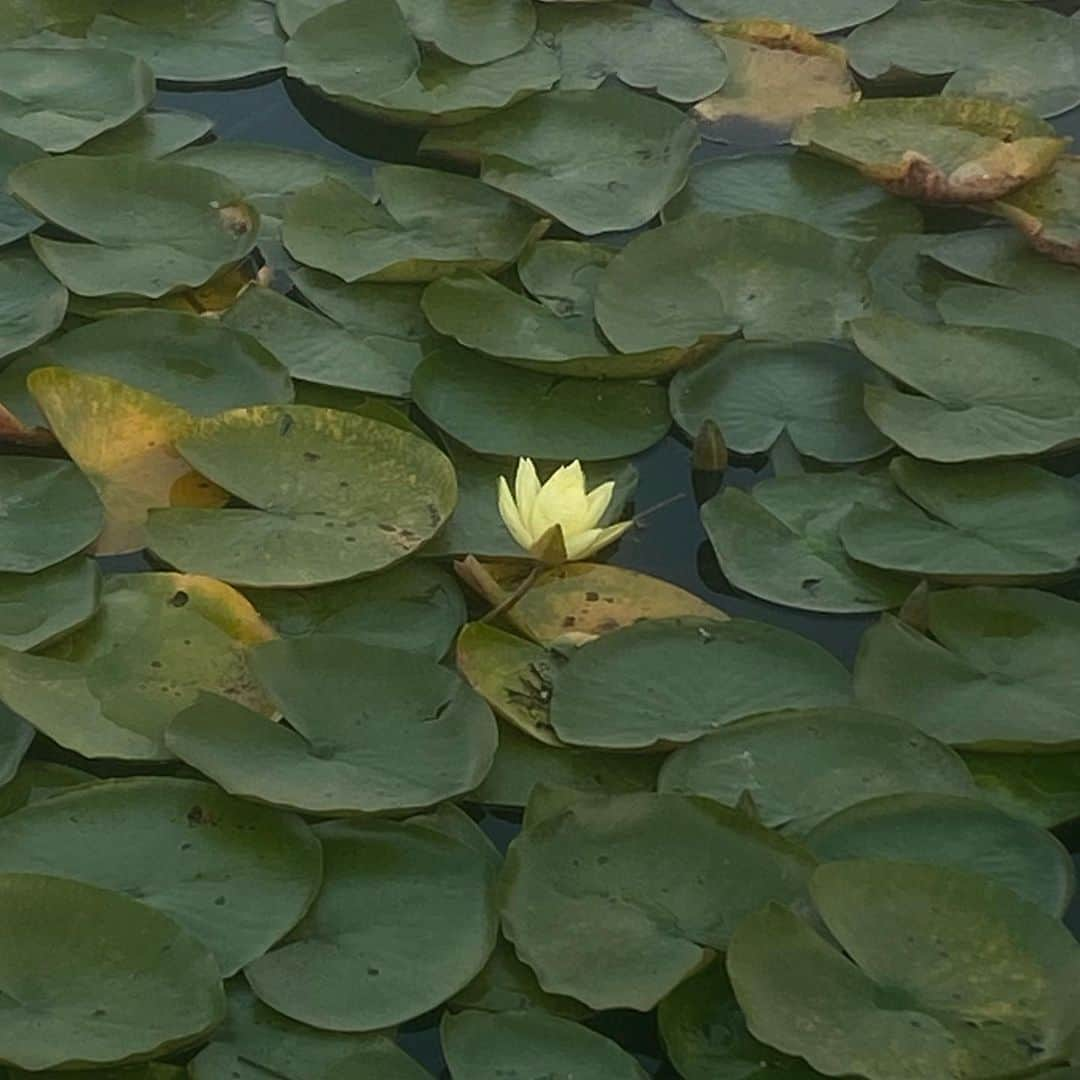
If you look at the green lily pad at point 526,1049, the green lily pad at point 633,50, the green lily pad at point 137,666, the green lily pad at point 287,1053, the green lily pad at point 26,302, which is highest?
the green lily pad at point 633,50

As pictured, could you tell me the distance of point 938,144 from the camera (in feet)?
7.06

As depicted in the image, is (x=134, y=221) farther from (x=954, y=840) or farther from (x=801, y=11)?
(x=954, y=840)

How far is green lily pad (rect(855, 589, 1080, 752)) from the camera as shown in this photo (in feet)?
4.76

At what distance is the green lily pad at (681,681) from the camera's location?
1.46m

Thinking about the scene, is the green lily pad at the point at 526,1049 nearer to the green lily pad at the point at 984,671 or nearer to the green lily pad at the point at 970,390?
the green lily pad at the point at 984,671

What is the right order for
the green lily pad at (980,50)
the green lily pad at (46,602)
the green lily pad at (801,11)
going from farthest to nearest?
the green lily pad at (801,11) → the green lily pad at (980,50) → the green lily pad at (46,602)

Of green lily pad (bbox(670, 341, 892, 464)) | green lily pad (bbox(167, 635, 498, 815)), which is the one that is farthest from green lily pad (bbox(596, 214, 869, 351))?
green lily pad (bbox(167, 635, 498, 815))

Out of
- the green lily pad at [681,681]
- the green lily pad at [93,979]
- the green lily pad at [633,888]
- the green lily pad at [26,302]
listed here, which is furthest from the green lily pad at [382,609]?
the green lily pad at [26,302]

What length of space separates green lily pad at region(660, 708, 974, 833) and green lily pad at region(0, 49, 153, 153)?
3.95ft

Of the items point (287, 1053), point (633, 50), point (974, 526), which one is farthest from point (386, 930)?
point (633, 50)

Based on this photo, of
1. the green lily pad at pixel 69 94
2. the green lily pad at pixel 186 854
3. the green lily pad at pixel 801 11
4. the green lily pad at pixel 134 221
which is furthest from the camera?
the green lily pad at pixel 801 11

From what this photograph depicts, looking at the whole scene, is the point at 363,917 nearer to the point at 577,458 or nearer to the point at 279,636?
the point at 279,636

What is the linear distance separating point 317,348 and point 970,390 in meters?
0.70

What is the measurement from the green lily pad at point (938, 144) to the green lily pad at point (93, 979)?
1.29 meters
